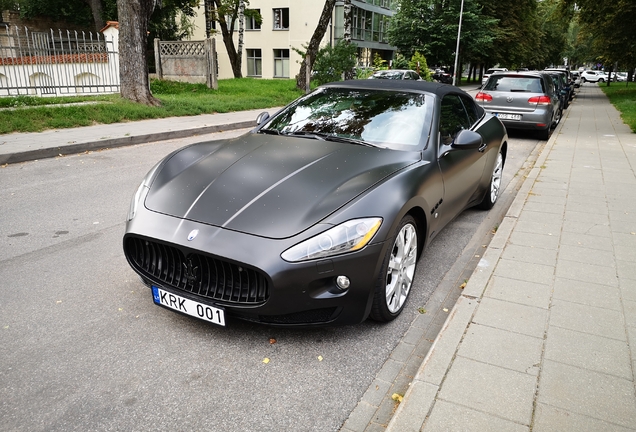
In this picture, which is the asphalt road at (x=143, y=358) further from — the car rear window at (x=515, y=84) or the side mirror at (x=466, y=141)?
the car rear window at (x=515, y=84)

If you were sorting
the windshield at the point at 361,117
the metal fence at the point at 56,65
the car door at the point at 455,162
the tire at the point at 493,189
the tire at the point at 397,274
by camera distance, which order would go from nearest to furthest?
1. the tire at the point at 397,274
2. the windshield at the point at 361,117
3. the car door at the point at 455,162
4. the tire at the point at 493,189
5. the metal fence at the point at 56,65

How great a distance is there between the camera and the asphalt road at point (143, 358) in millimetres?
Answer: 2451

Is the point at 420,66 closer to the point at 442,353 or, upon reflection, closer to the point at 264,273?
the point at 442,353

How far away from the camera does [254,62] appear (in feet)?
147

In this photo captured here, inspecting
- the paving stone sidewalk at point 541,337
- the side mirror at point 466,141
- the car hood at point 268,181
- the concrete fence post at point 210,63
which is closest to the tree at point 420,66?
the concrete fence post at point 210,63

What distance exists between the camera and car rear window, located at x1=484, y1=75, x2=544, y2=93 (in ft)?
41.0

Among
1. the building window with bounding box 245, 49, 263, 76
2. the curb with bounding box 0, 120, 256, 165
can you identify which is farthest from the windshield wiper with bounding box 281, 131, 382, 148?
the building window with bounding box 245, 49, 263, 76

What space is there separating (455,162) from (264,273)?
7.84ft

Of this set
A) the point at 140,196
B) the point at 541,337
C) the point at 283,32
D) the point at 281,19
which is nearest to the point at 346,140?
the point at 140,196

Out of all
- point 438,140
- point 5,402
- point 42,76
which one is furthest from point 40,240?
point 42,76

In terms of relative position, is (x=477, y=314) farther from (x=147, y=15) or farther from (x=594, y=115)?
(x=594, y=115)

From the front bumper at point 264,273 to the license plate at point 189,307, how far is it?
0.11ft

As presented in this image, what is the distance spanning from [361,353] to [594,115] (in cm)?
1982

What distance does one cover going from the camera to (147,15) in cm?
1384
